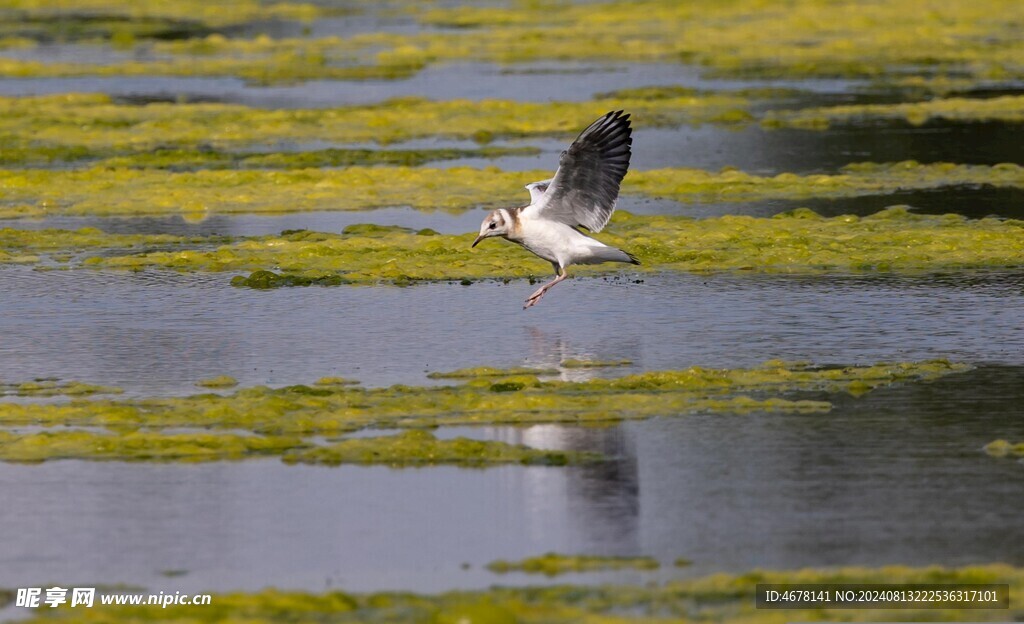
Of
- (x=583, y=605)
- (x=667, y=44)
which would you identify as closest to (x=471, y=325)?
(x=583, y=605)

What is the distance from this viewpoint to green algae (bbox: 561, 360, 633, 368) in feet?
44.3

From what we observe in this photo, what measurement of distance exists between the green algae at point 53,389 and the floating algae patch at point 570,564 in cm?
479

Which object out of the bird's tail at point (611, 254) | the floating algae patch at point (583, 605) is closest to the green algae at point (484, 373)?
the bird's tail at point (611, 254)

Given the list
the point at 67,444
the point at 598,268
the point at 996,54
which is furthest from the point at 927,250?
the point at 996,54

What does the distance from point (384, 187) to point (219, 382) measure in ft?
35.2

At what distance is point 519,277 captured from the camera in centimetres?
1766

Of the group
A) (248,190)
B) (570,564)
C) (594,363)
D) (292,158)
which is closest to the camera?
(570,564)

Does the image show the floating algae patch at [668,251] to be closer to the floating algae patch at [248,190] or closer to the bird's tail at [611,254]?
the bird's tail at [611,254]

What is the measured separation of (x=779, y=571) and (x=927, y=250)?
9819 mm

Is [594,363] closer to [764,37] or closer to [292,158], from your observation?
[292,158]

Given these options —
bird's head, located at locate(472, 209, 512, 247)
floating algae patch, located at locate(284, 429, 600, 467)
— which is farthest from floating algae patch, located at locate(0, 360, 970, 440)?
→ bird's head, located at locate(472, 209, 512, 247)

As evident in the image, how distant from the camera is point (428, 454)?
11.1 metres

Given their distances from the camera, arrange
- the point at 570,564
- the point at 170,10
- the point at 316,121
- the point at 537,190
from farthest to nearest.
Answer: the point at 170,10 < the point at 316,121 < the point at 537,190 < the point at 570,564

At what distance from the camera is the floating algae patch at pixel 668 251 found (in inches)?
694
